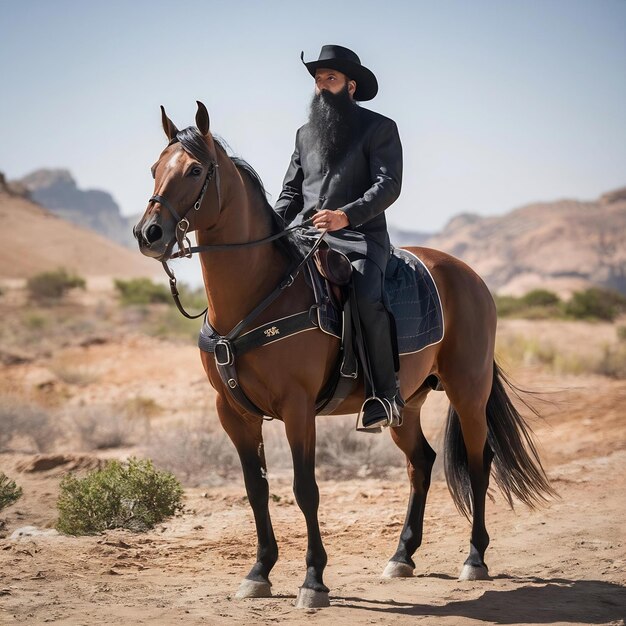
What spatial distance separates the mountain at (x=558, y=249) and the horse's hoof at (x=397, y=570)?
191ft

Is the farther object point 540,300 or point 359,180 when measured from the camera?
point 540,300

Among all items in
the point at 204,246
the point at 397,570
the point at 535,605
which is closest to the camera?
the point at 204,246

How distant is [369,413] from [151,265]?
272 ft

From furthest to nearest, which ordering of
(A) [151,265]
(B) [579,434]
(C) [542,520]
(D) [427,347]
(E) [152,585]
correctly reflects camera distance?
(A) [151,265] < (B) [579,434] < (C) [542,520] < (D) [427,347] < (E) [152,585]

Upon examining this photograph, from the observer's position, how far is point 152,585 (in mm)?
6191

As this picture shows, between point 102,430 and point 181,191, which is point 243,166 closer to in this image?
point 181,191

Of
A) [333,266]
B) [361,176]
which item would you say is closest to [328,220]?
[333,266]

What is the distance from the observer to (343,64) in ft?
20.2

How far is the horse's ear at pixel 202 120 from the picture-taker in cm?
514

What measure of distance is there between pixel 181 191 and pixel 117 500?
3886 mm

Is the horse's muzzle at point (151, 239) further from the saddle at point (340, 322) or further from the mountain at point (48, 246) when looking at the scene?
the mountain at point (48, 246)

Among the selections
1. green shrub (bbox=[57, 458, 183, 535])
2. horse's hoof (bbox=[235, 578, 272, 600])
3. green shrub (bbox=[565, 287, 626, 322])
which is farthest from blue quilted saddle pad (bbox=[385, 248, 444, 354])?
green shrub (bbox=[565, 287, 626, 322])

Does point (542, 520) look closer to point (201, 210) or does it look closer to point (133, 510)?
point (133, 510)

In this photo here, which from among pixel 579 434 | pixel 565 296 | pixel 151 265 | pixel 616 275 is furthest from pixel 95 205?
pixel 579 434
